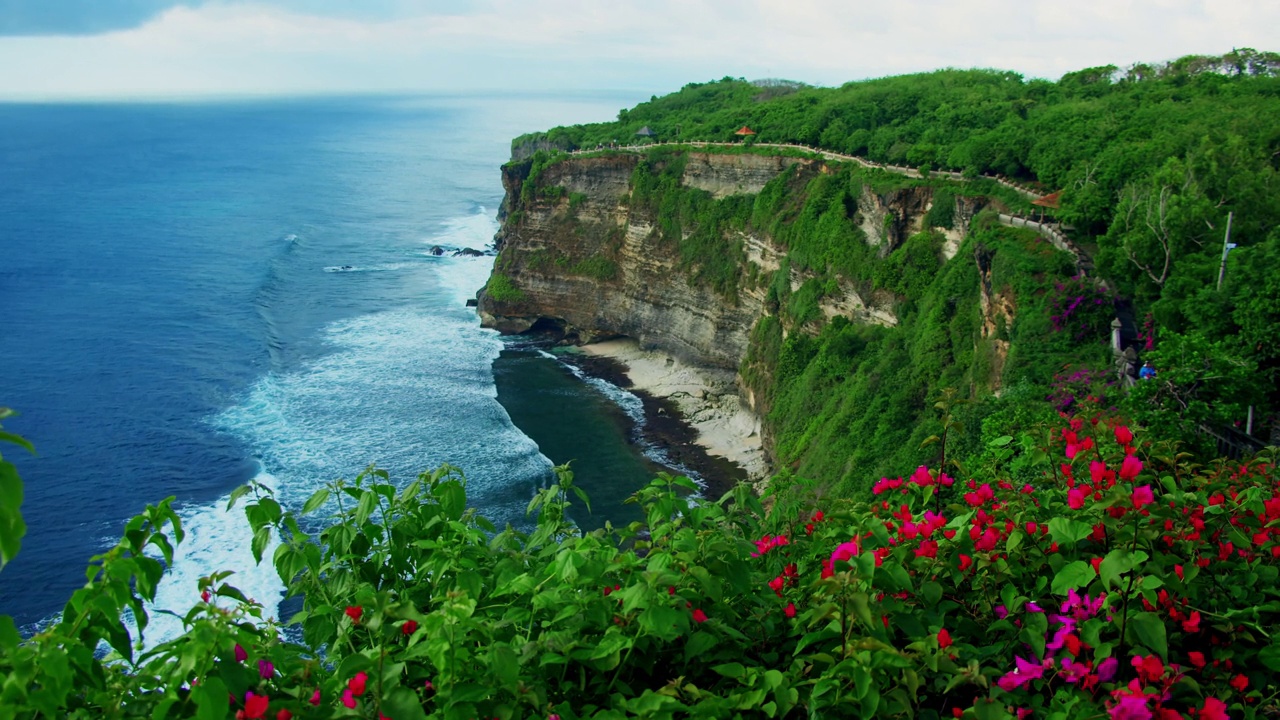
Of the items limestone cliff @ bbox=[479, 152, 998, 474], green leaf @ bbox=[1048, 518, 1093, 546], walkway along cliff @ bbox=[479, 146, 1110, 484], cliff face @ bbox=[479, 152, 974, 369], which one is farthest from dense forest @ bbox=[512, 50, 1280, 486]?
green leaf @ bbox=[1048, 518, 1093, 546]

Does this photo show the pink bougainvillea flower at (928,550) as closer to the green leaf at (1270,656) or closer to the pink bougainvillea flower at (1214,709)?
the pink bougainvillea flower at (1214,709)

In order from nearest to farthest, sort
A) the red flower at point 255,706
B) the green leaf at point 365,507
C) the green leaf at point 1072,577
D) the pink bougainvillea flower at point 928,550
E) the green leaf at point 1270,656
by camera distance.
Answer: the red flower at point 255,706, the green leaf at point 1270,656, the green leaf at point 1072,577, the green leaf at point 365,507, the pink bougainvillea flower at point 928,550

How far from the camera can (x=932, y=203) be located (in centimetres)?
4606

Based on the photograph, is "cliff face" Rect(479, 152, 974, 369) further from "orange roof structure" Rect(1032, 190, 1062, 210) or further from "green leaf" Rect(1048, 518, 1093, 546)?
"green leaf" Rect(1048, 518, 1093, 546)

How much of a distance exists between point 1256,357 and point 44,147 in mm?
201110

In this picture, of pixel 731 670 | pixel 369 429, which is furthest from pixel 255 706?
pixel 369 429

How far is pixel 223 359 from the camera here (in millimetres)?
64188

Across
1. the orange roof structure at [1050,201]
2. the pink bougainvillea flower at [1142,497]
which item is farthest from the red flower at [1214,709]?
the orange roof structure at [1050,201]

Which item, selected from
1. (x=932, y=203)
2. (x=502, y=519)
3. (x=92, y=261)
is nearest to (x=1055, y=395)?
(x=932, y=203)

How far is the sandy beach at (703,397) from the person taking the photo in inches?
2009

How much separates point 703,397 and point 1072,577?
51946mm

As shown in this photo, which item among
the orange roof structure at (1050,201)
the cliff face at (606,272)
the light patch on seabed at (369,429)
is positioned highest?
the orange roof structure at (1050,201)

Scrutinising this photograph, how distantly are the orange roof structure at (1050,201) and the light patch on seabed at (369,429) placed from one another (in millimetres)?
27031

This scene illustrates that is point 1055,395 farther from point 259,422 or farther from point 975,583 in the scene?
point 259,422
